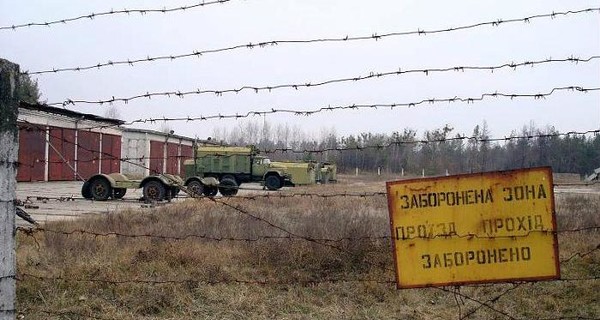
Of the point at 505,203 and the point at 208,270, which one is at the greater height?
the point at 505,203

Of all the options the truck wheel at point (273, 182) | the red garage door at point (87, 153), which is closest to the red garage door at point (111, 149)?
the red garage door at point (87, 153)

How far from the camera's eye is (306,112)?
3.57 meters

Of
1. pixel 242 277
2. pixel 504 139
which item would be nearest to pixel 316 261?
pixel 242 277

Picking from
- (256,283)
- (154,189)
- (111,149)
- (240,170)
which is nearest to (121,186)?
(154,189)

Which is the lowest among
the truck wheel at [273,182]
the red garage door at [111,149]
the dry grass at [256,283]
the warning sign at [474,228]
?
the dry grass at [256,283]

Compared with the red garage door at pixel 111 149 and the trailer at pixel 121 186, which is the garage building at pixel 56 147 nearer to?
the red garage door at pixel 111 149

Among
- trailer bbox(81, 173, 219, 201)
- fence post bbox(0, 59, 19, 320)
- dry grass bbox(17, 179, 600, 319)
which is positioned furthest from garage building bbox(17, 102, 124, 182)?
fence post bbox(0, 59, 19, 320)

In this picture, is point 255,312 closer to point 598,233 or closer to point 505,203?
point 505,203

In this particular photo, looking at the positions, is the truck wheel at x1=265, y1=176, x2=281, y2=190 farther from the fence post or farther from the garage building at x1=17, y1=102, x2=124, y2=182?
the fence post

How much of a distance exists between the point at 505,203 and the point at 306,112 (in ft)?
4.58

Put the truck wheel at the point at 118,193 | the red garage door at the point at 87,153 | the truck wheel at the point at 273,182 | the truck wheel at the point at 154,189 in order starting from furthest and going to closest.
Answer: the red garage door at the point at 87,153 → the truck wheel at the point at 273,182 → the truck wheel at the point at 118,193 → the truck wheel at the point at 154,189

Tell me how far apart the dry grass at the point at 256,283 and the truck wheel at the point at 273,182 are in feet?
61.2

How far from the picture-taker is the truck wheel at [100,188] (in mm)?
18109

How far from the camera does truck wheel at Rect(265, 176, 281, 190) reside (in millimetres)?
27141
